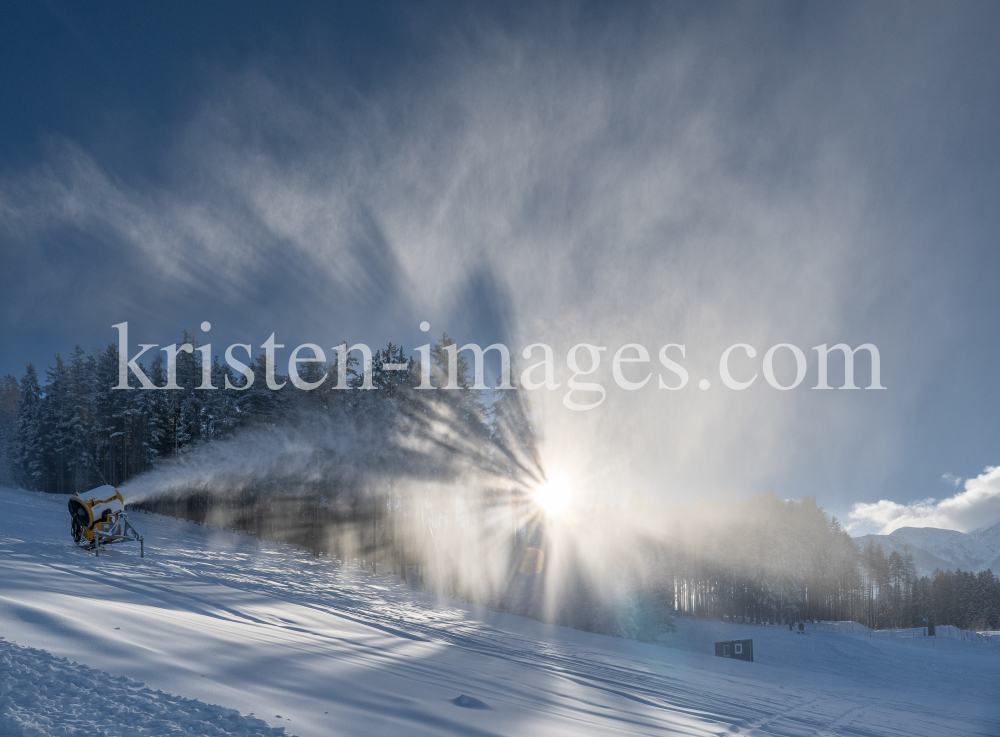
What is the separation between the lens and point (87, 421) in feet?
167

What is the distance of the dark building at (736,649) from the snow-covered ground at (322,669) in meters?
7.70

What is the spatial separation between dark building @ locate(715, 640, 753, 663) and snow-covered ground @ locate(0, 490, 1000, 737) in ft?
25.3

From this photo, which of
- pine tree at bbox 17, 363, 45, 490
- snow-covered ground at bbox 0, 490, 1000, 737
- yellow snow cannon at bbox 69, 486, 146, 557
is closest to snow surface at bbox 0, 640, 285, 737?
snow-covered ground at bbox 0, 490, 1000, 737

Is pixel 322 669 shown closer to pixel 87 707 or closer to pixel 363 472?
pixel 87 707

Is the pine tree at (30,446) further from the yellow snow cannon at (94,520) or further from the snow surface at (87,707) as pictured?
the snow surface at (87,707)

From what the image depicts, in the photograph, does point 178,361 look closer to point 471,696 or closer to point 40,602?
point 40,602

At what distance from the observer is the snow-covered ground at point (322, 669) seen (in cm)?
451

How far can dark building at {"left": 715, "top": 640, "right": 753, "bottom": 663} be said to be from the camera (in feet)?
97.6

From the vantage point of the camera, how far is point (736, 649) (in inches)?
1225

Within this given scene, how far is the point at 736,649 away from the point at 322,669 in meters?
32.4

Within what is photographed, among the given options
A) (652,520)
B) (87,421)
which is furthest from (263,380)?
(652,520)

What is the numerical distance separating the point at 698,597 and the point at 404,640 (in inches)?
2813

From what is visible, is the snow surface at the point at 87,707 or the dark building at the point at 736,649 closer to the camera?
the snow surface at the point at 87,707

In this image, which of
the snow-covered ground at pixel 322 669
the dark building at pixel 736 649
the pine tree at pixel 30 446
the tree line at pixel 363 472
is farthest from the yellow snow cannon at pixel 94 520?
the pine tree at pixel 30 446
